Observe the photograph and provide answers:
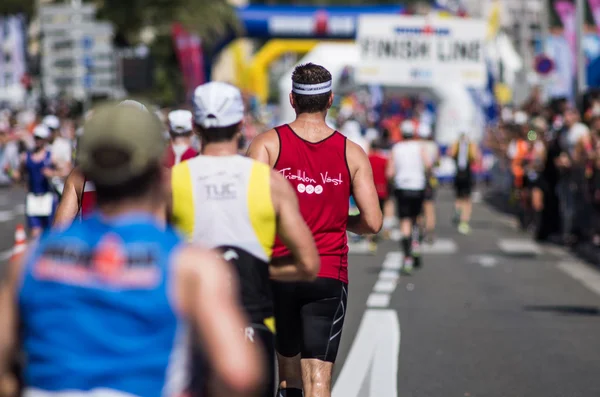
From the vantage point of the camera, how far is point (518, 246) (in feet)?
64.2

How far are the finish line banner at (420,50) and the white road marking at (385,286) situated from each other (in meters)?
19.0

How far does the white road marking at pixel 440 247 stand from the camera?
61.4 ft

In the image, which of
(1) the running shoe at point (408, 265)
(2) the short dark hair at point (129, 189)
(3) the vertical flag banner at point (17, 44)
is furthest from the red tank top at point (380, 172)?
(3) the vertical flag banner at point (17, 44)

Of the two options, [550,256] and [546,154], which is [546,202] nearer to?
[546,154]

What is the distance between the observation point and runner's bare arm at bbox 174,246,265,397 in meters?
2.84

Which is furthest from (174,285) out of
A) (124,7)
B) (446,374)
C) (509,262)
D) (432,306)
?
(124,7)

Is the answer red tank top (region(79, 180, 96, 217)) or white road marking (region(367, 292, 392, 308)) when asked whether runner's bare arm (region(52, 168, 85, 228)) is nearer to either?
red tank top (region(79, 180, 96, 217))

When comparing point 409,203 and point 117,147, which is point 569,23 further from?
point 117,147

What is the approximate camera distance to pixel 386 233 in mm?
21031

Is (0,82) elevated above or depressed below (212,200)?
below

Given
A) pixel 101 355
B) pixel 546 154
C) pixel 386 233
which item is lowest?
pixel 386 233

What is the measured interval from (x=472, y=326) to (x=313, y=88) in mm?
5867

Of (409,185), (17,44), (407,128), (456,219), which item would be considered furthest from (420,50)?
(409,185)

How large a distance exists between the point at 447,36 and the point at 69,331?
30.9 m
